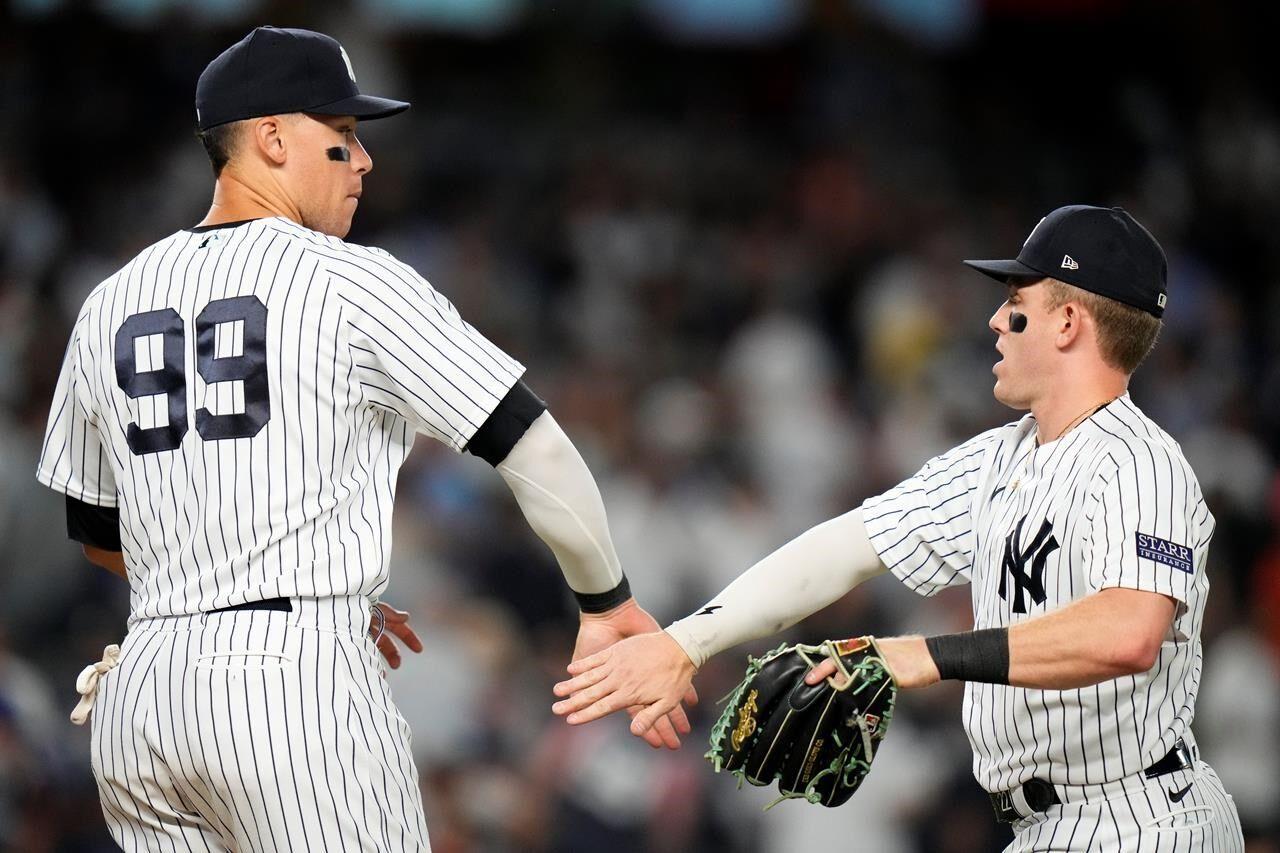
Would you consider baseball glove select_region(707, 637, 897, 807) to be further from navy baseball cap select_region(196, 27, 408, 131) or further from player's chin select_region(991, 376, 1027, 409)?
navy baseball cap select_region(196, 27, 408, 131)

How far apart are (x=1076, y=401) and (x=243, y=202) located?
1.80m

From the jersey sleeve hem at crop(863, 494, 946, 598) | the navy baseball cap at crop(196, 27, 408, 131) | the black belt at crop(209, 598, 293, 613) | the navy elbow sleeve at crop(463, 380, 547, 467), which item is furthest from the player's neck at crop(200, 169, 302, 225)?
the jersey sleeve hem at crop(863, 494, 946, 598)

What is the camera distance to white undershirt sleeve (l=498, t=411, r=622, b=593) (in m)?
3.33

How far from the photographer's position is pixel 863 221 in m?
11.0

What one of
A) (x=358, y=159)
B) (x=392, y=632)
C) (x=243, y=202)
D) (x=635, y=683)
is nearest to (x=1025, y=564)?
(x=635, y=683)

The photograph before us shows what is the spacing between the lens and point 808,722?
332 centimetres

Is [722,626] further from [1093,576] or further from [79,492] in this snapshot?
[79,492]

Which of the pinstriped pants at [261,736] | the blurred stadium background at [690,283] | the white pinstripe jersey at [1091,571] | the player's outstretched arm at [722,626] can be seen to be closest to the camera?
the pinstriped pants at [261,736]

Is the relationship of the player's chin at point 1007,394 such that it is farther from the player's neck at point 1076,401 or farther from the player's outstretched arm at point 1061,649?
the player's outstretched arm at point 1061,649

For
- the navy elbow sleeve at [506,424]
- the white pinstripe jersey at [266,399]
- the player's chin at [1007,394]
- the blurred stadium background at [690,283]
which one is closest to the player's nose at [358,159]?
the white pinstripe jersey at [266,399]

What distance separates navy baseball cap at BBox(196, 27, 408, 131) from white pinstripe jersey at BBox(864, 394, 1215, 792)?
1.58 m

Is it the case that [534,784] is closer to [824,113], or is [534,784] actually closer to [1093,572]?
[1093,572]

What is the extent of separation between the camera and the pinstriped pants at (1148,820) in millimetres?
3305

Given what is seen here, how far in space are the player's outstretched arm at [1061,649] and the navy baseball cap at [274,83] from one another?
1564mm
